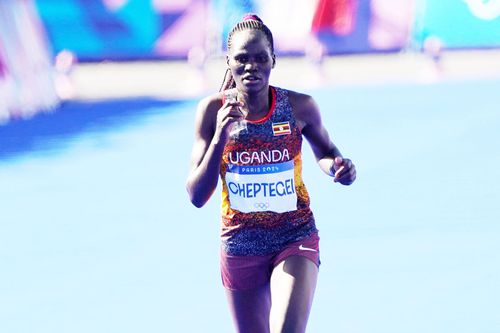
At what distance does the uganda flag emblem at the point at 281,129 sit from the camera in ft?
11.8

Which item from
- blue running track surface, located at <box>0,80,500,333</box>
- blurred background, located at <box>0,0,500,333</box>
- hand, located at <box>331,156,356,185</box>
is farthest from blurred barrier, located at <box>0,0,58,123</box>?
hand, located at <box>331,156,356,185</box>

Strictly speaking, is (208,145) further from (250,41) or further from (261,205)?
(250,41)

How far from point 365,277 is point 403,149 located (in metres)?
3.73

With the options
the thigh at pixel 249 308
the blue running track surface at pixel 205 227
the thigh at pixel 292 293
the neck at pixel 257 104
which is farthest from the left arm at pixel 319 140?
the blue running track surface at pixel 205 227

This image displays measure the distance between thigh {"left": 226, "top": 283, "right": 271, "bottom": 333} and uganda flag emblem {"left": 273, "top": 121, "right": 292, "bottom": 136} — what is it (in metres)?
0.64

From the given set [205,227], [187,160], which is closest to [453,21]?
[187,160]

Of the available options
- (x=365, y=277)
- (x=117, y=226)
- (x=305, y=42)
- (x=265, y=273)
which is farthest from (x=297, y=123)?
(x=305, y=42)

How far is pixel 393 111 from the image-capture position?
11.1 m

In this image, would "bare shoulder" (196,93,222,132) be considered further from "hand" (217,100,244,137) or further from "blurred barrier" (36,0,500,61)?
"blurred barrier" (36,0,500,61)

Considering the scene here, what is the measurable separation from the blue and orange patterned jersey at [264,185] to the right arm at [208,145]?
111 mm

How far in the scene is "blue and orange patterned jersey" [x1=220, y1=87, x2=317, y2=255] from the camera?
11.8ft

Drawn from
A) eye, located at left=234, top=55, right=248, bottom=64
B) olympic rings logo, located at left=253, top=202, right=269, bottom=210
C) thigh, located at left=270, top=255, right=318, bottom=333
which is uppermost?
eye, located at left=234, top=55, right=248, bottom=64

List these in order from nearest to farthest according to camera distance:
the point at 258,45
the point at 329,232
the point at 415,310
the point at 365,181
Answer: the point at 258,45 → the point at 415,310 → the point at 329,232 → the point at 365,181

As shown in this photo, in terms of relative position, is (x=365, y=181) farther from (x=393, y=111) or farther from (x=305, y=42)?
(x=305, y=42)
